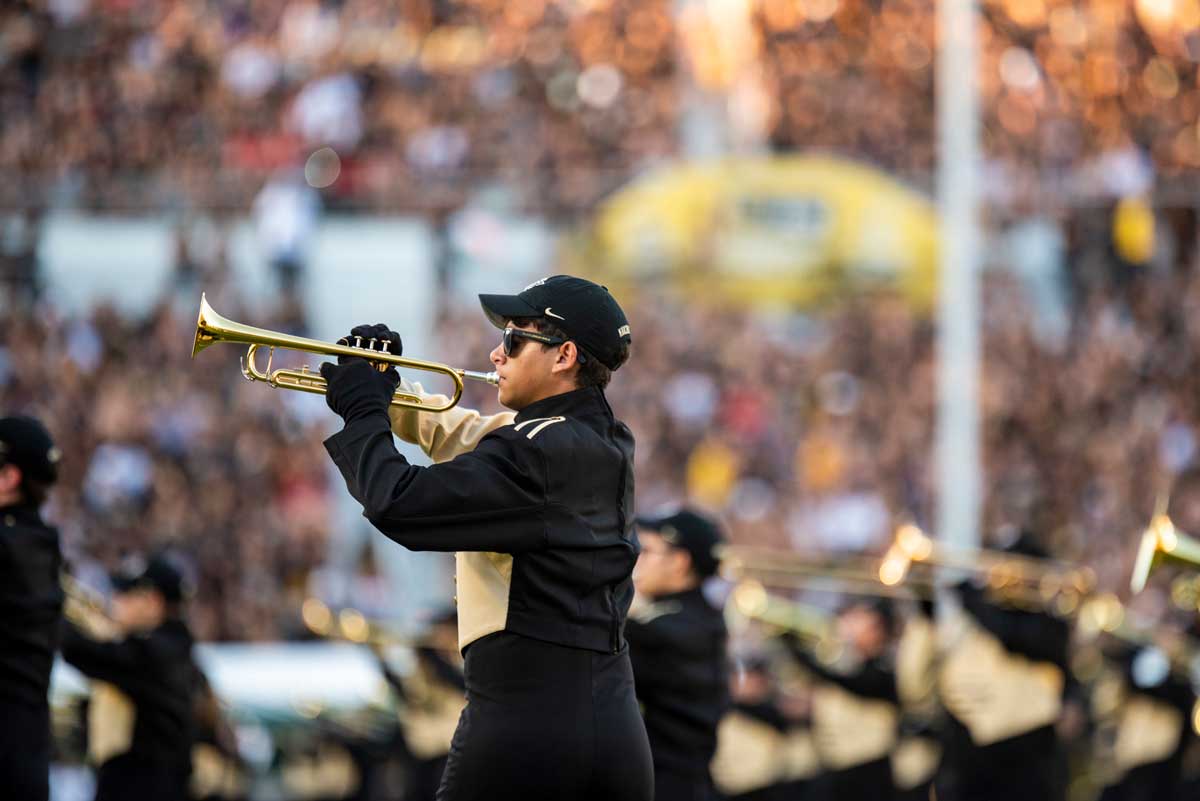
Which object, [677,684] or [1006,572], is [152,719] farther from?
[1006,572]

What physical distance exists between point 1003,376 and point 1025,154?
241 centimetres

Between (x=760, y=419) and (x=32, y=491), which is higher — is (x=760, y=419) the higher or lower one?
the lower one

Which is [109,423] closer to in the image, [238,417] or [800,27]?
[238,417]

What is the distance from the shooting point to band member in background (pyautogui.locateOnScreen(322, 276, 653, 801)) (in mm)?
4676

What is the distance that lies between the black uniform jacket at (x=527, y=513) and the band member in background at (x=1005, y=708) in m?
4.93

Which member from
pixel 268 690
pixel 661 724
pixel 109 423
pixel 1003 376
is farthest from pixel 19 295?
pixel 661 724

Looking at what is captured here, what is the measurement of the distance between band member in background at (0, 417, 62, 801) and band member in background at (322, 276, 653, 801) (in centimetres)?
185

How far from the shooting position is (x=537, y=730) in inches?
186

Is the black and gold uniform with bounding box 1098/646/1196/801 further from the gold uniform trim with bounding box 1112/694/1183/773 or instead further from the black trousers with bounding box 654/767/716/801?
the black trousers with bounding box 654/767/716/801

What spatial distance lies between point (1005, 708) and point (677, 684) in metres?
2.94

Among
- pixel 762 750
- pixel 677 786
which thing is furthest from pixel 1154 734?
pixel 677 786

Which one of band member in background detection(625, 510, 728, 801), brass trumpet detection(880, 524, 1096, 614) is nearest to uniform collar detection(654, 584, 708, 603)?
band member in background detection(625, 510, 728, 801)

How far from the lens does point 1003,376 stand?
17766 mm

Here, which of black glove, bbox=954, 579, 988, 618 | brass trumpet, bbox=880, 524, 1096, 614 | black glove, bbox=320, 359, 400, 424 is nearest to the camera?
black glove, bbox=320, 359, 400, 424
